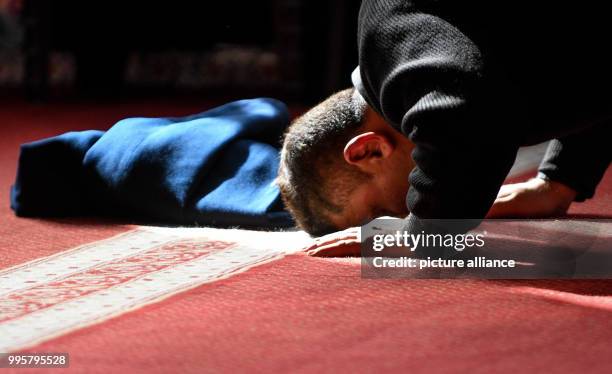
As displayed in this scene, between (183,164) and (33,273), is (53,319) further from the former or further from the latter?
(183,164)

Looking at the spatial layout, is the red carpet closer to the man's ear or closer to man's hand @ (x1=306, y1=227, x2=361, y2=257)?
man's hand @ (x1=306, y1=227, x2=361, y2=257)

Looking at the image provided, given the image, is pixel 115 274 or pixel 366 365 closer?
pixel 366 365

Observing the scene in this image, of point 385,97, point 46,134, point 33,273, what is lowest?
point 46,134

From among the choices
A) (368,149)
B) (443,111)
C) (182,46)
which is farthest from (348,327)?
(182,46)

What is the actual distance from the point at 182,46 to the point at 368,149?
253 cm

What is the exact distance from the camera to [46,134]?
2.57 meters

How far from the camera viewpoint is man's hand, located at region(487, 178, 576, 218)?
142 cm

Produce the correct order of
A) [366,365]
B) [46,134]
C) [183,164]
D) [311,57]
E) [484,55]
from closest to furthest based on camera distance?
[366,365] → [484,55] → [183,164] → [46,134] → [311,57]

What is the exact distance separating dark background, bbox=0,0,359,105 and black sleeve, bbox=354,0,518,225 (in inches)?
89.8

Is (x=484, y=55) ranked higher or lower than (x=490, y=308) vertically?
higher

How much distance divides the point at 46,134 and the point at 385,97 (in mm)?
1670

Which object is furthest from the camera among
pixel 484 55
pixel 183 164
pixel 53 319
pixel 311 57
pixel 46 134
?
pixel 311 57

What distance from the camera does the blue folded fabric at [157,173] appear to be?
4.76ft

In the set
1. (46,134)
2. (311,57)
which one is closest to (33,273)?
(46,134)
